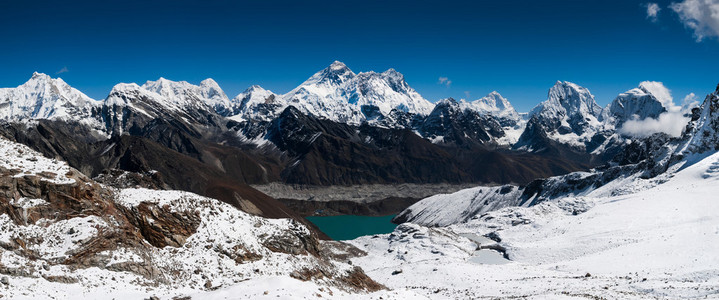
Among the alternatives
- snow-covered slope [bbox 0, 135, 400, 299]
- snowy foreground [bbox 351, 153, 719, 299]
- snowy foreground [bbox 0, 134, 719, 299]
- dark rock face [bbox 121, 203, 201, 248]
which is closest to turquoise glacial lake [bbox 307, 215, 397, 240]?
snowy foreground [bbox 351, 153, 719, 299]

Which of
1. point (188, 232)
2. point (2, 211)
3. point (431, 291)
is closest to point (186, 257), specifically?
point (188, 232)

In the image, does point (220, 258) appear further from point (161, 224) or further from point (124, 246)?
point (124, 246)

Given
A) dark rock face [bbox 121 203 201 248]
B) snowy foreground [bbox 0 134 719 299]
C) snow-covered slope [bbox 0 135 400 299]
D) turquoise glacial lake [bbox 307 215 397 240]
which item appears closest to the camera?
snow-covered slope [bbox 0 135 400 299]

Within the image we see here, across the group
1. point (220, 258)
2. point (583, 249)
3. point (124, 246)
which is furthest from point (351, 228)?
point (124, 246)

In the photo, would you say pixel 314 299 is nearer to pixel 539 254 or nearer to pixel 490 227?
pixel 539 254

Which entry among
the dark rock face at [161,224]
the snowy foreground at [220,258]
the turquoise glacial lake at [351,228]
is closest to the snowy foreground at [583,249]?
the snowy foreground at [220,258]

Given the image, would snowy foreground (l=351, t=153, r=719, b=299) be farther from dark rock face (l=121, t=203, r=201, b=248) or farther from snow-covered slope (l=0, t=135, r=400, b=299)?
dark rock face (l=121, t=203, r=201, b=248)

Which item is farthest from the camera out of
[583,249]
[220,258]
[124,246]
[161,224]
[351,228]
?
[351,228]

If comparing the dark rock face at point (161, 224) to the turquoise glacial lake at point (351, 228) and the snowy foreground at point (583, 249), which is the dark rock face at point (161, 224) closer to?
the snowy foreground at point (583, 249)

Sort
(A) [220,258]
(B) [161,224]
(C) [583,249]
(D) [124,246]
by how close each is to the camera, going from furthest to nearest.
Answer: (C) [583,249] < (B) [161,224] < (A) [220,258] < (D) [124,246]
